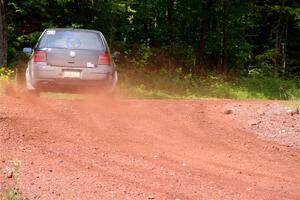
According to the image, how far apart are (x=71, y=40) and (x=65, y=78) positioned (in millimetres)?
1025

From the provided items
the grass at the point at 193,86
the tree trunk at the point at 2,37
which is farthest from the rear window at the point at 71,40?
the tree trunk at the point at 2,37

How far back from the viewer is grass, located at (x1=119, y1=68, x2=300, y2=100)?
64.5ft

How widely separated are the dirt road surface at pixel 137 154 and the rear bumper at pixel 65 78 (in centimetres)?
83

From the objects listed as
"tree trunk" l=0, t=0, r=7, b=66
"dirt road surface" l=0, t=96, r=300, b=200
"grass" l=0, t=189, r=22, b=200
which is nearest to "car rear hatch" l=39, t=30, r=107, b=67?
"dirt road surface" l=0, t=96, r=300, b=200

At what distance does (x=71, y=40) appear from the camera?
13094mm

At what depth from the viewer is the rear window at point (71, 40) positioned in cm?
1293

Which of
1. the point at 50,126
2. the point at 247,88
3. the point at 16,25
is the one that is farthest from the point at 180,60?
the point at 50,126

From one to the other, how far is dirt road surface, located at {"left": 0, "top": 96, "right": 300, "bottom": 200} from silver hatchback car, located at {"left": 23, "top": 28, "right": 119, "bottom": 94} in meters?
0.87

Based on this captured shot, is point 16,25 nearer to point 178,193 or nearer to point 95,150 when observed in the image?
point 95,150

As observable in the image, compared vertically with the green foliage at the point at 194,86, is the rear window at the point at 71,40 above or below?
above

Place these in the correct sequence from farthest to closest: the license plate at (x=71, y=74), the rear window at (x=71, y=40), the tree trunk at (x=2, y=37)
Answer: the tree trunk at (x=2, y=37) → the rear window at (x=71, y=40) → the license plate at (x=71, y=74)

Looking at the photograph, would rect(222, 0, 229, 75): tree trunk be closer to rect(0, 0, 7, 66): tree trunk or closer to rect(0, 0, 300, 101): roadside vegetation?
rect(0, 0, 300, 101): roadside vegetation

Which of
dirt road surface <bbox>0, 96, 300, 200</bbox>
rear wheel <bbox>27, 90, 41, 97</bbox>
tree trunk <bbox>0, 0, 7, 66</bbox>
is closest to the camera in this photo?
dirt road surface <bbox>0, 96, 300, 200</bbox>

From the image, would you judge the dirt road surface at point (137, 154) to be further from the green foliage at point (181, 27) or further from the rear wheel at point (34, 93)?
the green foliage at point (181, 27)
